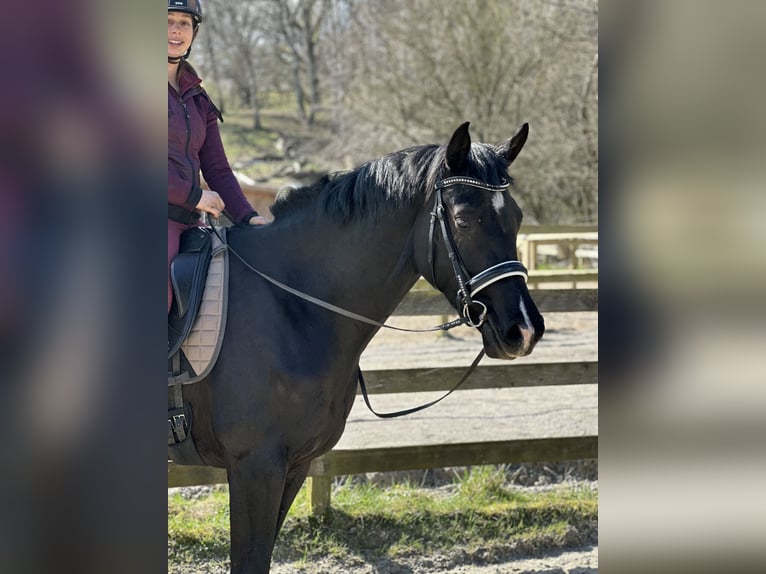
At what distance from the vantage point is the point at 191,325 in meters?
2.87

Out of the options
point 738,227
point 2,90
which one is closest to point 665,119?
point 738,227

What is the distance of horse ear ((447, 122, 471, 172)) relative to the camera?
8.87ft

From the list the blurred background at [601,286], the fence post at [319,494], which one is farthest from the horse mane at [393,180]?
the fence post at [319,494]

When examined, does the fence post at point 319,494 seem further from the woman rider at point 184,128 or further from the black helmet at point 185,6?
the black helmet at point 185,6

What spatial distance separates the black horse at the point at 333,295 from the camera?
271cm

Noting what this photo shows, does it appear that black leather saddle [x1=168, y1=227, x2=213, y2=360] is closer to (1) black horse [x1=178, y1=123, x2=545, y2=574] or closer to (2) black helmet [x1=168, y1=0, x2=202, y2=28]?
(1) black horse [x1=178, y1=123, x2=545, y2=574]

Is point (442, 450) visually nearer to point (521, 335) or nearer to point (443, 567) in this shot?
point (443, 567)

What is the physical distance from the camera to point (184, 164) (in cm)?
312

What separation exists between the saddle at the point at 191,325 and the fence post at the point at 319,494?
1746mm

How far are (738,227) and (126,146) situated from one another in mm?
902

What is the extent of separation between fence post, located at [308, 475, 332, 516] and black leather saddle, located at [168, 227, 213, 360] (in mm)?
2033

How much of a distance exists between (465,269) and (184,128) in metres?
1.25

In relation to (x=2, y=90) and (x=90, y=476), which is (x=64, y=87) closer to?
(x=2, y=90)

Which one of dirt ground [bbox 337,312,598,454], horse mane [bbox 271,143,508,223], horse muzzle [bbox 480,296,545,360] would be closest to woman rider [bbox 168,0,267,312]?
horse mane [bbox 271,143,508,223]
